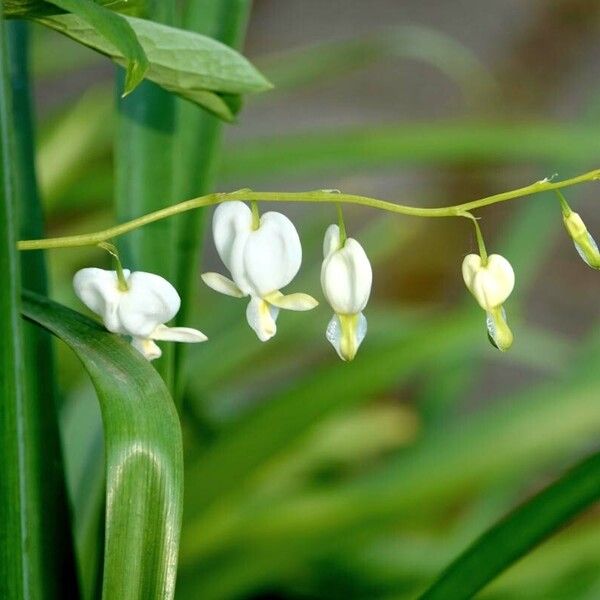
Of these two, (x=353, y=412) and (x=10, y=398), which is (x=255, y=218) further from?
(x=353, y=412)

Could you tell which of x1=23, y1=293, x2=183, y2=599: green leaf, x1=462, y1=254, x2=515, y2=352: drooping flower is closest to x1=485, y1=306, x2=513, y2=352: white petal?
x1=462, y1=254, x2=515, y2=352: drooping flower

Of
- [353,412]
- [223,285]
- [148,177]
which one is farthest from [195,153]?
[353,412]

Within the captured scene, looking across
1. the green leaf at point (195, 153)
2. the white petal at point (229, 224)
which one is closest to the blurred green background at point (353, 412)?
the green leaf at point (195, 153)

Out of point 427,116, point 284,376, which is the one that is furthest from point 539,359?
point 427,116

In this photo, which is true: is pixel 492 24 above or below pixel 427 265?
above

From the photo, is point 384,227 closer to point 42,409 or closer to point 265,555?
point 265,555

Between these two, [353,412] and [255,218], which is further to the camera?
[353,412]

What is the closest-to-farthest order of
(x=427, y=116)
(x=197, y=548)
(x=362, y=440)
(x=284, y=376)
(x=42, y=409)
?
(x=42, y=409) < (x=197, y=548) < (x=362, y=440) < (x=284, y=376) < (x=427, y=116)
